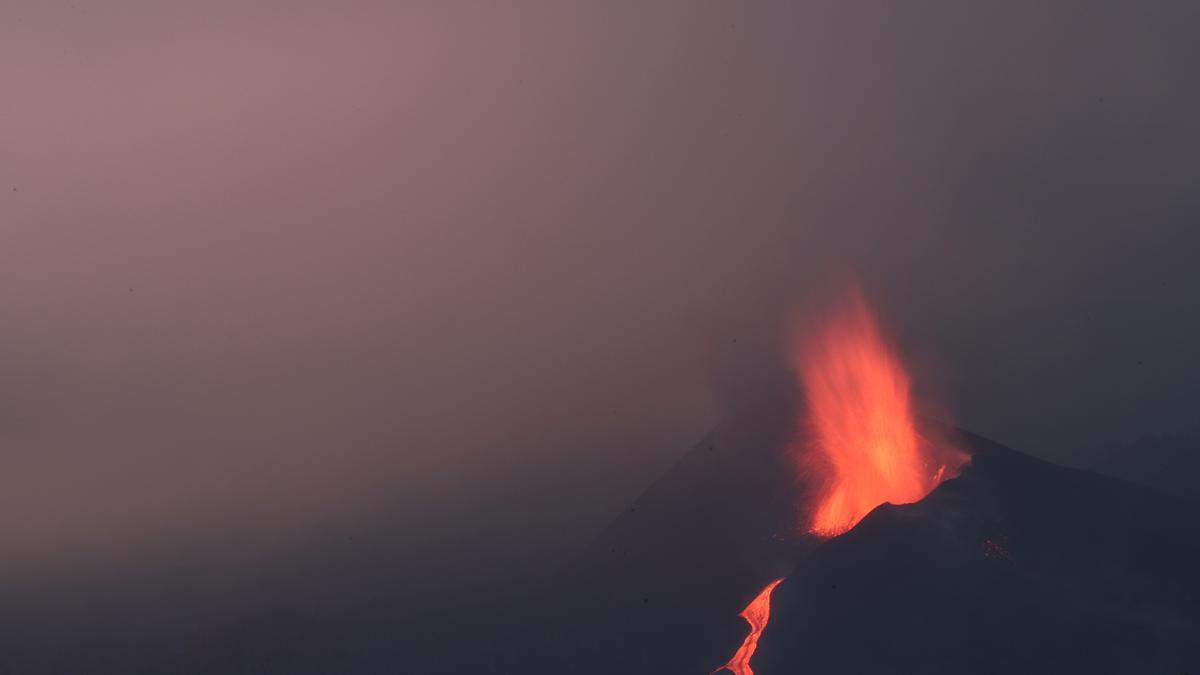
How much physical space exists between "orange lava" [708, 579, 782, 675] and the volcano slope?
0.62 m

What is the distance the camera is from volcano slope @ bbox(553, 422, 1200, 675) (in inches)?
1805

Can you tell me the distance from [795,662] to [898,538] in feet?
26.7

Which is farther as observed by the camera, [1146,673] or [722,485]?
[722,485]

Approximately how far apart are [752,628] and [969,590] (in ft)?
38.4

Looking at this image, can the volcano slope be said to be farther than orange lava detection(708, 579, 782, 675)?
No

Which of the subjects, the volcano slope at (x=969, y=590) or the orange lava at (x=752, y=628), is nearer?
the volcano slope at (x=969, y=590)

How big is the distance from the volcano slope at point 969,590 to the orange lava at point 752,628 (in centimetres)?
62

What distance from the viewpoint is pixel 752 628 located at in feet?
184

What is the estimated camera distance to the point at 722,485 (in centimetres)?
7294

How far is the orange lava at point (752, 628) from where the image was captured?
170 ft

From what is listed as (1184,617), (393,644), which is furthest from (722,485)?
(393,644)

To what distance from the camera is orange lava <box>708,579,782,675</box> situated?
51.8m

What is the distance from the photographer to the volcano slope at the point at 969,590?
45.8m

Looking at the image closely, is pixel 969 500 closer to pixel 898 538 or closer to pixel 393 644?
pixel 898 538
